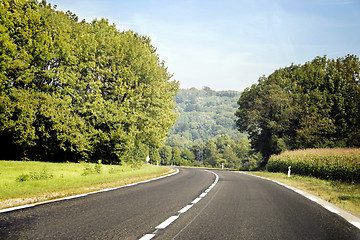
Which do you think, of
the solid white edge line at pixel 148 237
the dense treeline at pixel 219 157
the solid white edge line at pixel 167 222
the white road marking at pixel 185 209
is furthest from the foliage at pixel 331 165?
the dense treeline at pixel 219 157

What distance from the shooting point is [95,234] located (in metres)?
Result: 4.84

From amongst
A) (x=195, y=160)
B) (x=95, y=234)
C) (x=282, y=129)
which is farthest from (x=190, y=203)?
(x=195, y=160)

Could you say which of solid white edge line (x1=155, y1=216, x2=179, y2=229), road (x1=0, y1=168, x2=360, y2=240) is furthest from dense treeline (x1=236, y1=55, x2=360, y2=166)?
solid white edge line (x1=155, y1=216, x2=179, y2=229)

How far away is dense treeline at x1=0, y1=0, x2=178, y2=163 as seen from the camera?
23970 mm

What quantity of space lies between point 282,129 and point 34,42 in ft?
124

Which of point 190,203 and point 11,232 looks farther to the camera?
point 190,203

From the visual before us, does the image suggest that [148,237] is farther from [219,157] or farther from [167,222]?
[219,157]

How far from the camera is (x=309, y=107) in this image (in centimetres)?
4691

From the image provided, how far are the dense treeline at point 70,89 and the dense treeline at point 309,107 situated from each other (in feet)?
73.9

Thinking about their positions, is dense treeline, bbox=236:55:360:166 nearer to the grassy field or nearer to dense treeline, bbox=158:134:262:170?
the grassy field

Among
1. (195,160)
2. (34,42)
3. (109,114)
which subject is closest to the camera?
(34,42)

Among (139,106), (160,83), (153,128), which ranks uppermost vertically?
(160,83)

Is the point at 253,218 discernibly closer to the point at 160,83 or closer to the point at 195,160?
the point at 160,83

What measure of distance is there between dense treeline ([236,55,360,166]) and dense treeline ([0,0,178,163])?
22.5 metres
